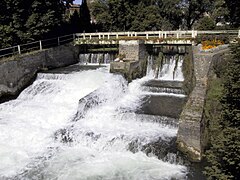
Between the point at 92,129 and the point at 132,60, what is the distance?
7.28m

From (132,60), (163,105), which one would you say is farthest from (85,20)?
(163,105)

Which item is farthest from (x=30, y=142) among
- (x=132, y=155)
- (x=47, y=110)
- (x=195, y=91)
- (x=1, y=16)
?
(x=1, y=16)

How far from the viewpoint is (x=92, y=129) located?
11109mm

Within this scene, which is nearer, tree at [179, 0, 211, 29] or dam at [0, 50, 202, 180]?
dam at [0, 50, 202, 180]

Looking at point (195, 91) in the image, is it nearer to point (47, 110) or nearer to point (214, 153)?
point (214, 153)

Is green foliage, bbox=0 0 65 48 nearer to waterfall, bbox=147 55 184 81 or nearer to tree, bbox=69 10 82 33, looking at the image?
tree, bbox=69 10 82 33

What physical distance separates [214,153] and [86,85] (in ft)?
31.3

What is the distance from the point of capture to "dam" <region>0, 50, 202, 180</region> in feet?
29.1

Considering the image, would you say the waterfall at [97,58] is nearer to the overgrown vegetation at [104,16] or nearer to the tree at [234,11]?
the overgrown vegetation at [104,16]

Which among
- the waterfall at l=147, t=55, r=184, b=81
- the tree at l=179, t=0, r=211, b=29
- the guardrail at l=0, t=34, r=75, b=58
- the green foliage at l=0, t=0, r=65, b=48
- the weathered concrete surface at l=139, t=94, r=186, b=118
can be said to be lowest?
the weathered concrete surface at l=139, t=94, r=186, b=118

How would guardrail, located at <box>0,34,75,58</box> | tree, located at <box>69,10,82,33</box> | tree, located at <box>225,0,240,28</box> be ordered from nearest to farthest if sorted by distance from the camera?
guardrail, located at <box>0,34,75,58</box>
tree, located at <box>225,0,240,28</box>
tree, located at <box>69,10,82,33</box>

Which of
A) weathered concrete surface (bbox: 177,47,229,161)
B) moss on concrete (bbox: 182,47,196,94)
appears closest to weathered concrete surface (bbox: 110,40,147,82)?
moss on concrete (bbox: 182,47,196,94)

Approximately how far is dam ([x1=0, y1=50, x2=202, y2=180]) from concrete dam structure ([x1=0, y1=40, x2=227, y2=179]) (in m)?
0.03

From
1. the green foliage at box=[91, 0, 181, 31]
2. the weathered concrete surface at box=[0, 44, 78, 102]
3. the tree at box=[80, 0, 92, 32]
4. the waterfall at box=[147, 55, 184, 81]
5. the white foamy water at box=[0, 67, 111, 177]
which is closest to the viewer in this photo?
the white foamy water at box=[0, 67, 111, 177]
